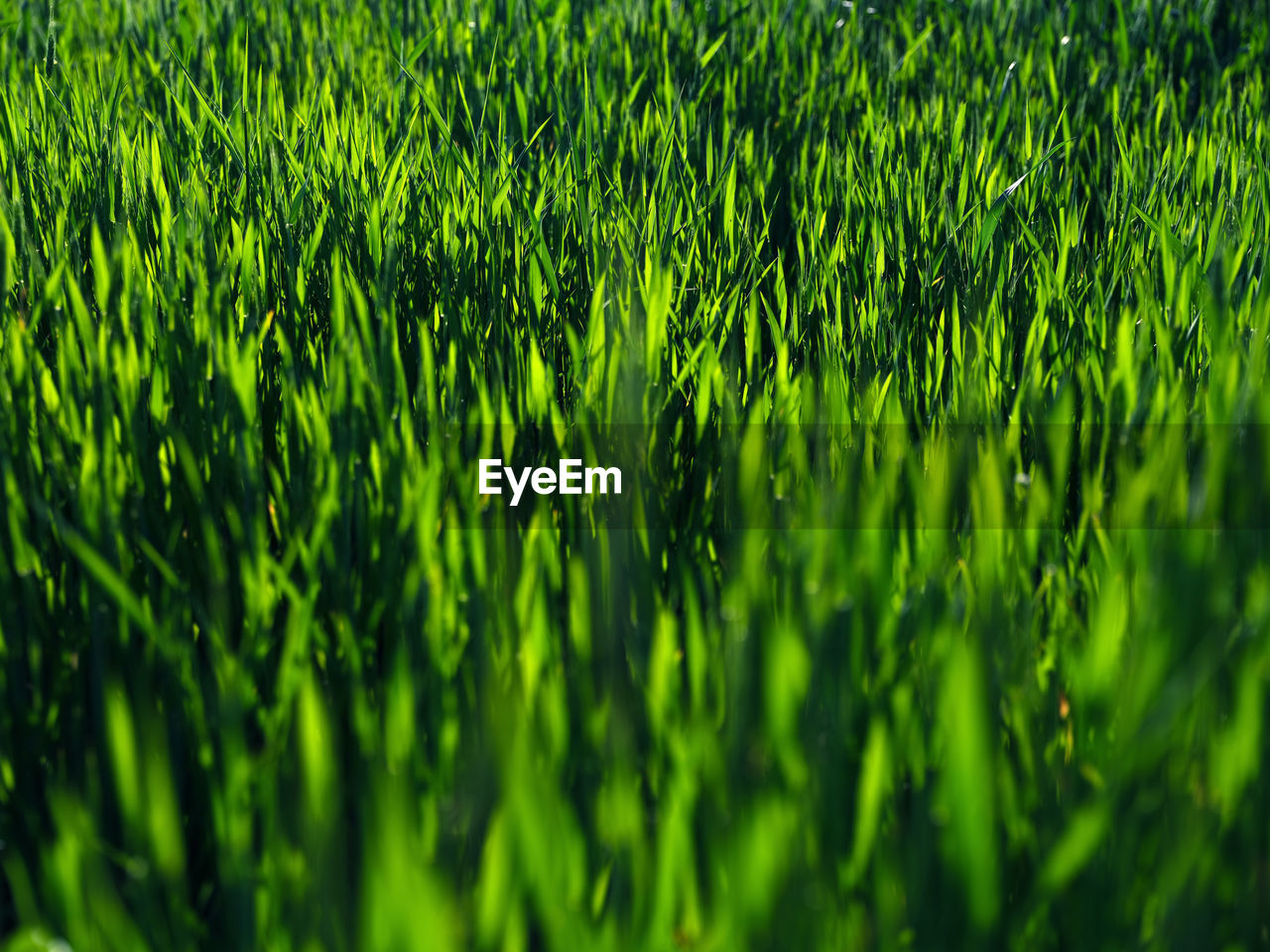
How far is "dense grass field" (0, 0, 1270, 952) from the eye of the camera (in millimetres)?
605

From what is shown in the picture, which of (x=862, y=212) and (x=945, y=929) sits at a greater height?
(x=862, y=212)

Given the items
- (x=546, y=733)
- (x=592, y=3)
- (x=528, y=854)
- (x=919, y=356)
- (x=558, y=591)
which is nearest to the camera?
(x=528, y=854)

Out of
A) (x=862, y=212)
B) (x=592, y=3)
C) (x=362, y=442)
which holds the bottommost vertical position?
(x=362, y=442)

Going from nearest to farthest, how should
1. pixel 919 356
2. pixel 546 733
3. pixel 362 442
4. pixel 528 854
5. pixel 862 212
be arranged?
pixel 528 854 < pixel 546 733 < pixel 362 442 < pixel 919 356 < pixel 862 212

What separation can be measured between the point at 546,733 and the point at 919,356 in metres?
0.96

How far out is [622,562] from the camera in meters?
0.91

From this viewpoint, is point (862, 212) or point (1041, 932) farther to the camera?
point (862, 212)

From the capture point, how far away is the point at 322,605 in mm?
948

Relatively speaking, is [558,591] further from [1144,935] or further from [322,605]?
[1144,935]

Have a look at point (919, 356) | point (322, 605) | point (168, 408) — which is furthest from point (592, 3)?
point (322, 605)

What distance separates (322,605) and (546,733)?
344 millimetres

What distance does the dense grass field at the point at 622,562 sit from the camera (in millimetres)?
605

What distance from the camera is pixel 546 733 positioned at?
68cm

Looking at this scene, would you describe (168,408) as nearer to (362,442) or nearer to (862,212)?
(362,442)
